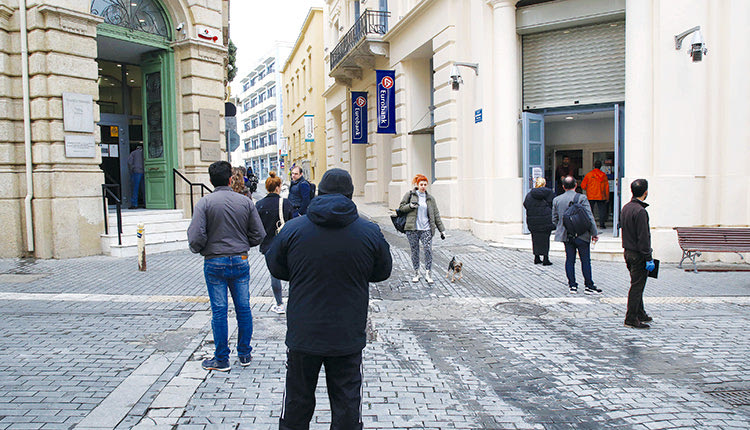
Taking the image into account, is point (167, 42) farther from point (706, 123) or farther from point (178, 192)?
point (706, 123)

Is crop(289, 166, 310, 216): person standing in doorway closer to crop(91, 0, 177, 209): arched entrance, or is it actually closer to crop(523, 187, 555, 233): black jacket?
crop(523, 187, 555, 233): black jacket

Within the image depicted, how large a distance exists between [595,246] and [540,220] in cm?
204

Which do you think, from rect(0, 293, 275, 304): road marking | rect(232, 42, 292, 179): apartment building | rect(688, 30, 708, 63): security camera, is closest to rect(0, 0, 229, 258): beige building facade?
rect(0, 293, 275, 304): road marking

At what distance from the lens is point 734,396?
4422 millimetres

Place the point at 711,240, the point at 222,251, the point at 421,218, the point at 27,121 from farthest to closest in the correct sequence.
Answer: the point at 27,121, the point at 711,240, the point at 421,218, the point at 222,251

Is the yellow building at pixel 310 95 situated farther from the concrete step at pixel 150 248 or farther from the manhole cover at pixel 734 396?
the manhole cover at pixel 734 396

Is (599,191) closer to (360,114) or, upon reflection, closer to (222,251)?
(222,251)

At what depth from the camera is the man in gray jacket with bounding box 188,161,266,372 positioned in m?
4.86

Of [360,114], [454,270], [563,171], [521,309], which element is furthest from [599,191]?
[360,114]

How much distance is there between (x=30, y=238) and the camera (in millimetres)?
11039

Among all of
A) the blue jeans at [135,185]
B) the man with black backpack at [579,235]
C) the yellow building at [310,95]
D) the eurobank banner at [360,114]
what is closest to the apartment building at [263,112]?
the yellow building at [310,95]

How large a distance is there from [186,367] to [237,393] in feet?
2.68

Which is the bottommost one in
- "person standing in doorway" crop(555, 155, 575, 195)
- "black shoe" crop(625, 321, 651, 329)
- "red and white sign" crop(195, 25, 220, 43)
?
"black shoe" crop(625, 321, 651, 329)

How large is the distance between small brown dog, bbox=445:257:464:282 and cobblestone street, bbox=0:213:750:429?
0.45 ft
